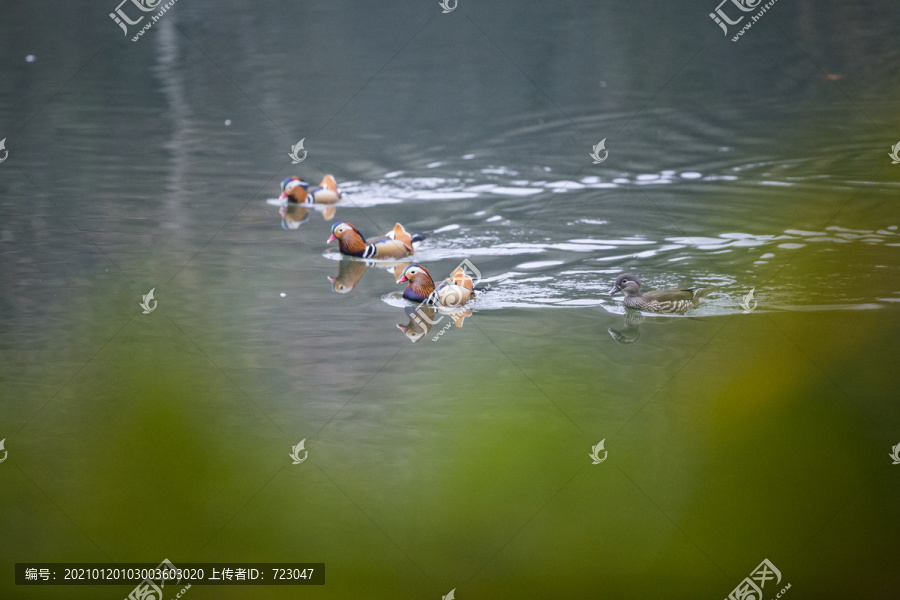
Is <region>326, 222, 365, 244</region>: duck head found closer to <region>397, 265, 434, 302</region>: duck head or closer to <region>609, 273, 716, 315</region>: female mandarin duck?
<region>397, 265, 434, 302</region>: duck head

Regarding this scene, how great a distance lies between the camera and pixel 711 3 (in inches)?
617

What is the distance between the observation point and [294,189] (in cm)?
890

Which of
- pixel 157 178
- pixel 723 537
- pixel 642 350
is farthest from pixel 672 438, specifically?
pixel 157 178

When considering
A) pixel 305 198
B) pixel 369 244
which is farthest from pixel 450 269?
pixel 305 198

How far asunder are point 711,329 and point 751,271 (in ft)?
3.73

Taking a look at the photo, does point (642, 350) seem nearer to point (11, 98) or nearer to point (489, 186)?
point (489, 186)

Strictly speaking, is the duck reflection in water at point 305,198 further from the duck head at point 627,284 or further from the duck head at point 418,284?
the duck head at point 627,284

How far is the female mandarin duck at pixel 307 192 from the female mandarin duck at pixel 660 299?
12.0 feet

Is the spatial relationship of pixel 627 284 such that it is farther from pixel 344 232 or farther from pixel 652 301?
pixel 344 232

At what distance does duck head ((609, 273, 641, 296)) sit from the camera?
244 inches

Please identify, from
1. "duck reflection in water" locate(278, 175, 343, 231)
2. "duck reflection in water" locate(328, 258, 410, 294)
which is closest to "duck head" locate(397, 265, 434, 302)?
"duck reflection in water" locate(328, 258, 410, 294)

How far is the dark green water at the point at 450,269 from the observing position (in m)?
2.08

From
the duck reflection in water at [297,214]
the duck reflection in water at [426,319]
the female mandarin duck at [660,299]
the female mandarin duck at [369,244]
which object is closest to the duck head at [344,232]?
the female mandarin duck at [369,244]

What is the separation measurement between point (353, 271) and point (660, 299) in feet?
7.77
